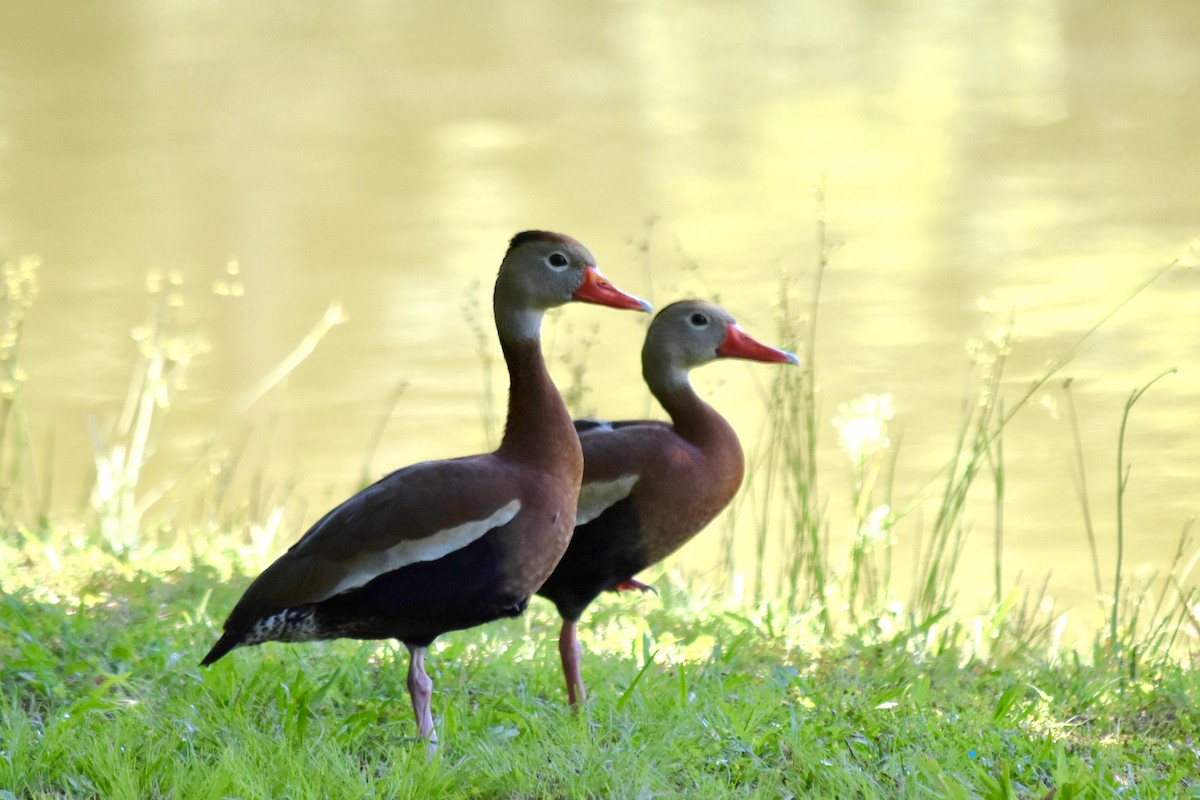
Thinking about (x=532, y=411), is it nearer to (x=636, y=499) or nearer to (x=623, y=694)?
(x=636, y=499)

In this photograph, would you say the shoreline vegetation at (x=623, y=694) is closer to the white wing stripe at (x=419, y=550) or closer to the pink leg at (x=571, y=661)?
the pink leg at (x=571, y=661)

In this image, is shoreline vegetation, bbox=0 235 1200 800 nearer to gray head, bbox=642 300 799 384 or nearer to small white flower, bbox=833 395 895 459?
small white flower, bbox=833 395 895 459

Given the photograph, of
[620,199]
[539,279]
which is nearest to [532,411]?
[539,279]

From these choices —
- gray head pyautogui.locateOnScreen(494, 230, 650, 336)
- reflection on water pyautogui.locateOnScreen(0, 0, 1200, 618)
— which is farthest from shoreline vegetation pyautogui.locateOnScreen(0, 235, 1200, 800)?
reflection on water pyautogui.locateOnScreen(0, 0, 1200, 618)

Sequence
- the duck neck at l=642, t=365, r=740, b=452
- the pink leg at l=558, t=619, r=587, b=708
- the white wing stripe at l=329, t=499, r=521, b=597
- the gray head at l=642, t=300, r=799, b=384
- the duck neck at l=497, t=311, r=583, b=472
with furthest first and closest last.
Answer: the gray head at l=642, t=300, r=799, b=384, the duck neck at l=642, t=365, r=740, b=452, the pink leg at l=558, t=619, r=587, b=708, the duck neck at l=497, t=311, r=583, b=472, the white wing stripe at l=329, t=499, r=521, b=597

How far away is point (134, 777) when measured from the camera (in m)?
3.11

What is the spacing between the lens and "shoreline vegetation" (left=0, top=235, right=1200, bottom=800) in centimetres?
313

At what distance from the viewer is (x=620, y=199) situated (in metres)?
11.6

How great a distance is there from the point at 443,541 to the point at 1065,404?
5158mm

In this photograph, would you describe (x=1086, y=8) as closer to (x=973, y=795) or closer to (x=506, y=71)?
(x=506, y=71)

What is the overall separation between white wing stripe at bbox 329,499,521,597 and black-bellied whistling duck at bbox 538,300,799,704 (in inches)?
21.1

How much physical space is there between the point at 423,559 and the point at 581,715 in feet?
1.63

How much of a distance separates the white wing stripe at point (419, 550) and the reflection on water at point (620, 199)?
6.33 ft

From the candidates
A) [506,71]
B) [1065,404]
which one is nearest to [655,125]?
[506,71]
